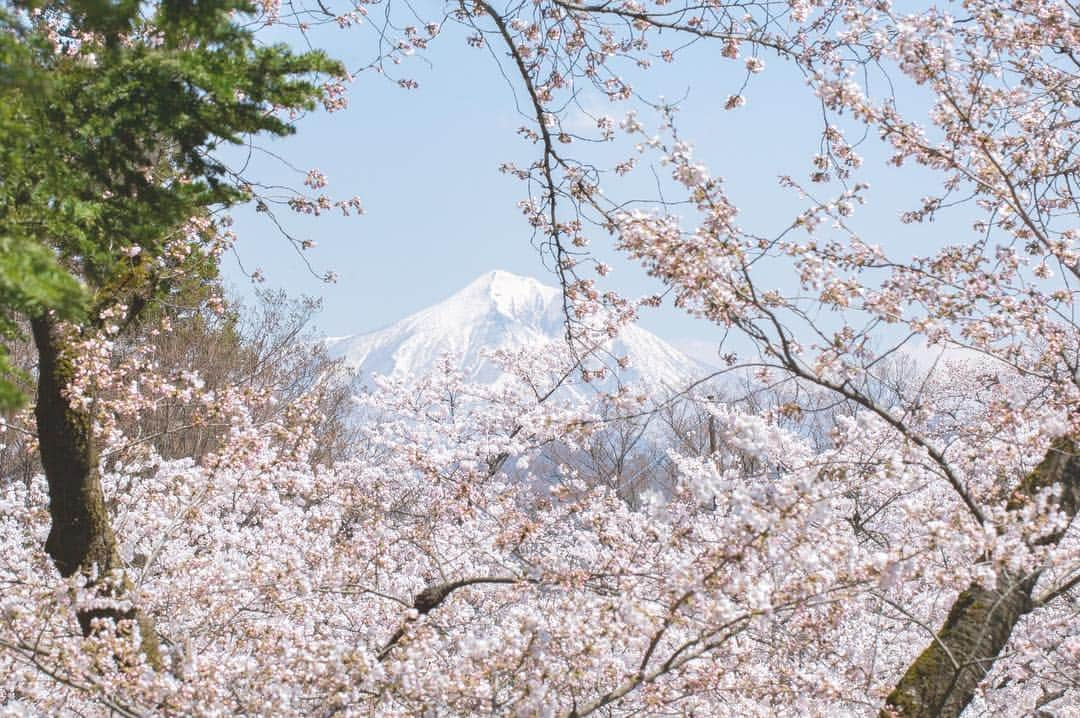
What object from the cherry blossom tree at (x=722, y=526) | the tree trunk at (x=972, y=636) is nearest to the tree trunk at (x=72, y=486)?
the cherry blossom tree at (x=722, y=526)

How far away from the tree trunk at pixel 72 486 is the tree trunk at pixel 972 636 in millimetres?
4017

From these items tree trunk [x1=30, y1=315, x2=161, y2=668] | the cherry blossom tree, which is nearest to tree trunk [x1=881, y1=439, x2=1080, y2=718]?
the cherry blossom tree

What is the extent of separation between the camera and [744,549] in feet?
9.74

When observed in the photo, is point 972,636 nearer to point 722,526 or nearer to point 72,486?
point 722,526

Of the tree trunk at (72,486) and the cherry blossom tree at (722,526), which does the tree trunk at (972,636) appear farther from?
the tree trunk at (72,486)

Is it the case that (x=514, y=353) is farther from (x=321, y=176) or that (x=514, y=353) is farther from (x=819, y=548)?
(x=819, y=548)

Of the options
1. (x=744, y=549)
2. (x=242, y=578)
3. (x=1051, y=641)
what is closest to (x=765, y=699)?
(x=1051, y=641)

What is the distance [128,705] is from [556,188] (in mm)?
3567

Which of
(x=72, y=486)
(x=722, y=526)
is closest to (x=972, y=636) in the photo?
(x=722, y=526)

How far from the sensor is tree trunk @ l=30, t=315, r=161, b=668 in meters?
4.59

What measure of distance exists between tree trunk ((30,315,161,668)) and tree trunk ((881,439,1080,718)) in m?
4.02

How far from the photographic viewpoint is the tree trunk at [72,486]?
4586 millimetres

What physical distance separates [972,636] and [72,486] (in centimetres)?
487

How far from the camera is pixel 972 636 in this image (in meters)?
4.30
